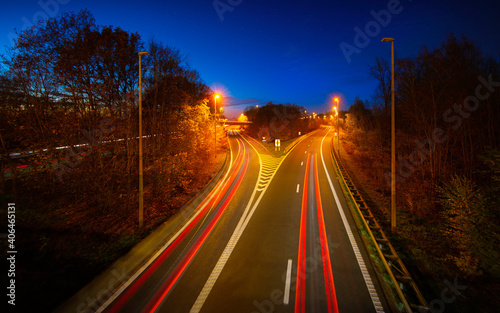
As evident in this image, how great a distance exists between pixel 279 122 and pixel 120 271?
64.8m

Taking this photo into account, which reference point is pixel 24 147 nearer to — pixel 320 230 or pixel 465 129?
pixel 320 230

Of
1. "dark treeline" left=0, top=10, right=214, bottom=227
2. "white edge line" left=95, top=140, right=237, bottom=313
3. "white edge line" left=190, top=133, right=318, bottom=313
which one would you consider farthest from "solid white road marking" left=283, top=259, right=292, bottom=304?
"dark treeline" left=0, top=10, right=214, bottom=227

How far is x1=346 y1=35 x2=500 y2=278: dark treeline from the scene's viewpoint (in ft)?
29.9

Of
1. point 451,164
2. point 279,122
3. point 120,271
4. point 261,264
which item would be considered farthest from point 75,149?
point 279,122

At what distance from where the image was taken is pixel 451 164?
15773 mm

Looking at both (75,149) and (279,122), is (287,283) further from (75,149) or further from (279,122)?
(279,122)

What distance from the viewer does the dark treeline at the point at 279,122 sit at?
2600 inches

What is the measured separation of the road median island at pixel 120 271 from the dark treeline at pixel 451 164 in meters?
11.0

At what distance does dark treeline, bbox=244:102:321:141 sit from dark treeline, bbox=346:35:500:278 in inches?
1691

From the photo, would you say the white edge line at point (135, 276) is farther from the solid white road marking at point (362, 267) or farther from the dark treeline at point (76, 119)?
the solid white road marking at point (362, 267)

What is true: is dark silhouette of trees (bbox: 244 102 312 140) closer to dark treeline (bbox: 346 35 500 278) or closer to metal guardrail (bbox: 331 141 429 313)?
dark treeline (bbox: 346 35 500 278)

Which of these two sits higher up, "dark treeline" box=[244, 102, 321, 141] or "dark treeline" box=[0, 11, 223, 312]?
"dark treeline" box=[244, 102, 321, 141]

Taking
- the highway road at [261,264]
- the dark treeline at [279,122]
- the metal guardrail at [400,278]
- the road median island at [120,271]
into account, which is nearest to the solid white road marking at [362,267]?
the highway road at [261,264]

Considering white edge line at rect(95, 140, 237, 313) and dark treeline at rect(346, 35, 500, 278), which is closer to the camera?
white edge line at rect(95, 140, 237, 313)
